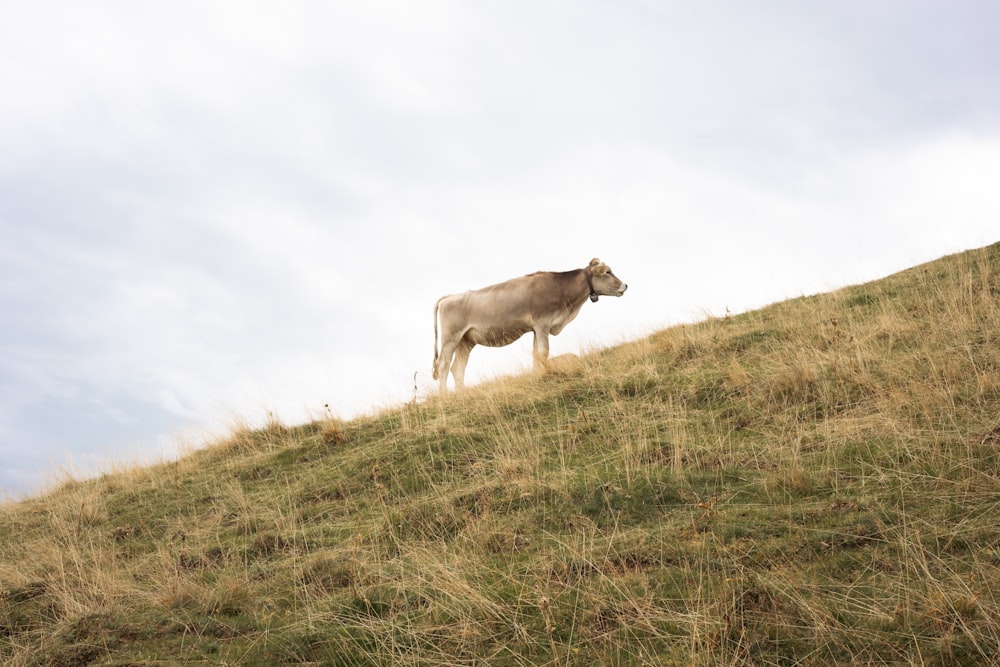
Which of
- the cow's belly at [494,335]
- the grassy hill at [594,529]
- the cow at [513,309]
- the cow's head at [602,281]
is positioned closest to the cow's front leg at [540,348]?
the cow at [513,309]

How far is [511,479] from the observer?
895 cm

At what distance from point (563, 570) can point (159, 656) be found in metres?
3.00

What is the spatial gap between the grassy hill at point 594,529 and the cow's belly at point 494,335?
4633 millimetres

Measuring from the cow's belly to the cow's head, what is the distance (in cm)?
183

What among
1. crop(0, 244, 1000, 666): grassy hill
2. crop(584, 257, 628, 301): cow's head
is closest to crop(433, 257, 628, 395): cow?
crop(584, 257, 628, 301): cow's head

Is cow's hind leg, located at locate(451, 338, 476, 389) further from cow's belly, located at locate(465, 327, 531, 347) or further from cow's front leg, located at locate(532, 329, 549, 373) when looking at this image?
cow's front leg, located at locate(532, 329, 549, 373)

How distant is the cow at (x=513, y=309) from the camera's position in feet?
59.4

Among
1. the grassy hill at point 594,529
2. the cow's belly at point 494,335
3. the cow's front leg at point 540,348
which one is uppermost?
the cow's belly at point 494,335

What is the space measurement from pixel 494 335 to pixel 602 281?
107 inches

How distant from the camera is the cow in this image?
59.4ft

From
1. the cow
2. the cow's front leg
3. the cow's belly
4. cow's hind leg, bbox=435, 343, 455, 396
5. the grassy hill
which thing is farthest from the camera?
cow's hind leg, bbox=435, 343, 455, 396

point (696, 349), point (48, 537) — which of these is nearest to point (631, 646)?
point (48, 537)

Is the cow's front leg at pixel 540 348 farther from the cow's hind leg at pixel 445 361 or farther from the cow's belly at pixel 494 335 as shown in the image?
the cow's hind leg at pixel 445 361

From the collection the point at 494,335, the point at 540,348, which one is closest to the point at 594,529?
the point at 540,348
